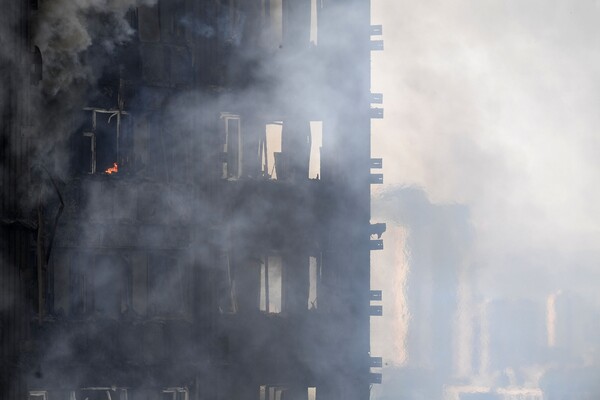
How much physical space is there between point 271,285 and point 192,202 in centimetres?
222

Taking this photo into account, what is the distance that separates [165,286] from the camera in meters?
15.1

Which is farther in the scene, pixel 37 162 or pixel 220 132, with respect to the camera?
pixel 220 132

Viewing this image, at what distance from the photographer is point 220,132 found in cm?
1538

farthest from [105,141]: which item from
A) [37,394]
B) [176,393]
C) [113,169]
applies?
[176,393]

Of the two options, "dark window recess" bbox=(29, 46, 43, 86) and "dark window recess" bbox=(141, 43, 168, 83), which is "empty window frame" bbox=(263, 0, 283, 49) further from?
"dark window recess" bbox=(29, 46, 43, 86)

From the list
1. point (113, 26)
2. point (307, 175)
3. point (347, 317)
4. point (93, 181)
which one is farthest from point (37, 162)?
point (347, 317)

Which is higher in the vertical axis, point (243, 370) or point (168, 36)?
point (168, 36)

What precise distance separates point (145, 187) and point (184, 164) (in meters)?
0.85

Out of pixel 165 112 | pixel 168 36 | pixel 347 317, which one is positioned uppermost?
pixel 168 36

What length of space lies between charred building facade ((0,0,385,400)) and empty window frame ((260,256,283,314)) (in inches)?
1.1

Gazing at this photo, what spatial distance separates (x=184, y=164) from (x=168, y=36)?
7.96 feet

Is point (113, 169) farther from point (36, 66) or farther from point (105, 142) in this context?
point (36, 66)

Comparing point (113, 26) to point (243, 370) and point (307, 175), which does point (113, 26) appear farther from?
point (243, 370)

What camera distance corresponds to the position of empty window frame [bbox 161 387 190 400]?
1502 cm
